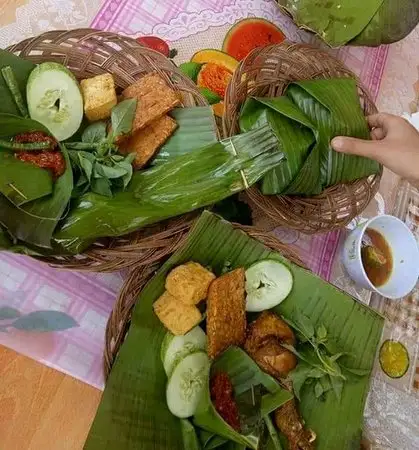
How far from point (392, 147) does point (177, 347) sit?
67 centimetres

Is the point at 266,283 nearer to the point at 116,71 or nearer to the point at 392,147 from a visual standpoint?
the point at 392,147

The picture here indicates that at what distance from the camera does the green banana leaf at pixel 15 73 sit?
1140 mm

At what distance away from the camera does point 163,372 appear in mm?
1193

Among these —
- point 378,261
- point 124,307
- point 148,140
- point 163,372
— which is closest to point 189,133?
point 148,140

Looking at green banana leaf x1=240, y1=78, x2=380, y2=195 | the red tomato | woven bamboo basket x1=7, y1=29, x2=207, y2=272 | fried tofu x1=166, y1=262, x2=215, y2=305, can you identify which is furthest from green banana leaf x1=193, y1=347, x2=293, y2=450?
the red tomato

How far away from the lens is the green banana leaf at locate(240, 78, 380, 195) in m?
1.30

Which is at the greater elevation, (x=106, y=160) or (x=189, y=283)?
(x=106, y=160)

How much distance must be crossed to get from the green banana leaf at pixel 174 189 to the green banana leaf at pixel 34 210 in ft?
0.13

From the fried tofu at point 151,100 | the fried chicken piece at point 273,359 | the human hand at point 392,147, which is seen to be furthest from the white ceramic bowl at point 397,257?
the fried tofu at point 151,100

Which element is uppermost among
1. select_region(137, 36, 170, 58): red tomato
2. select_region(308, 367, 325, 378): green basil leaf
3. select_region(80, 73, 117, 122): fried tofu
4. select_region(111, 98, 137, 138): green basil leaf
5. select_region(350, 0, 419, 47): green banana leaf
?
select_region(350, 0, 419, 47): green banana leaf

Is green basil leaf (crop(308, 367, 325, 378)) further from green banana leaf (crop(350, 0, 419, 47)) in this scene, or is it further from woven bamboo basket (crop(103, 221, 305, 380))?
green banana leaf (crop(350, 0, 419, 47))

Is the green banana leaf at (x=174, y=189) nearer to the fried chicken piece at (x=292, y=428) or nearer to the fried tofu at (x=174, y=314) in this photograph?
the fried tofu at (x=174, y=314)

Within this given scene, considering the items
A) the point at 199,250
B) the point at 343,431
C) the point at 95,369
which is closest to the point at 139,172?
the point at 199,250

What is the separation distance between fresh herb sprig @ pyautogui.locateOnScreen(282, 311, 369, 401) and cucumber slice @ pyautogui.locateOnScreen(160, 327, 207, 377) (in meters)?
0.20
